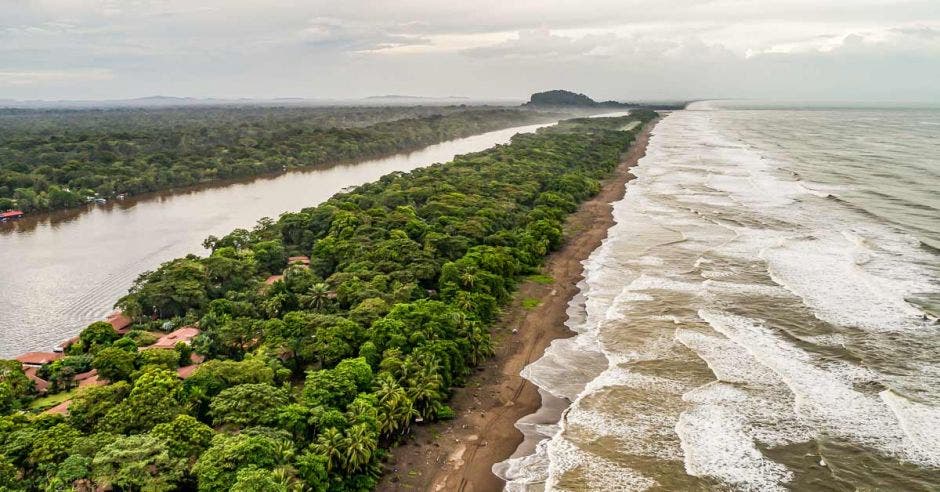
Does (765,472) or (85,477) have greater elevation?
(85,477)

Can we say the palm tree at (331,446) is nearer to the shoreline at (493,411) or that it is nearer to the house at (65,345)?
the shoreline at (493,411)

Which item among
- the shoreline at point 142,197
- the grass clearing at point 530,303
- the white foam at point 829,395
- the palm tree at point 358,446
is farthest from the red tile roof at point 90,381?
the shoreline at point 142,197

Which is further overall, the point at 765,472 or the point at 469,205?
the point at 469,205

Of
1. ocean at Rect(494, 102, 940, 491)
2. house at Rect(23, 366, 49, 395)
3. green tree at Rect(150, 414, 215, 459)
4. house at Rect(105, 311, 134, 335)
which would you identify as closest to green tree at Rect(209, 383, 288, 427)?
green tree at Rect(150, 414, 215, 459)

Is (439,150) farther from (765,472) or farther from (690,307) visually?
(765,472)

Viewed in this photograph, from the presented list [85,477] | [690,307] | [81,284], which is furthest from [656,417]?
[81,284]

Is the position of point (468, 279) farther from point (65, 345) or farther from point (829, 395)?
point (65, 345)

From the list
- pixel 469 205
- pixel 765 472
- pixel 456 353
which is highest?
pixel 469 205
